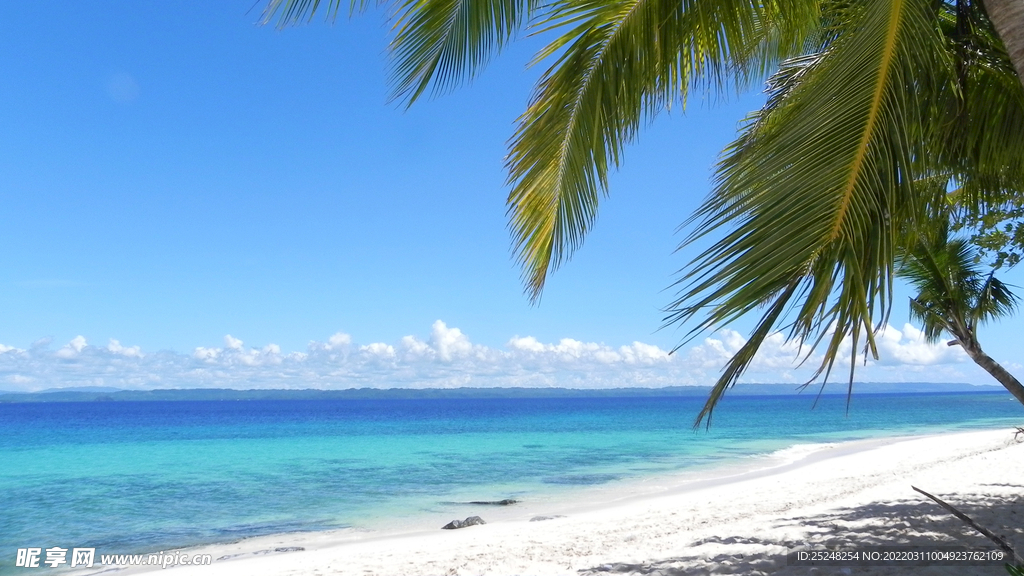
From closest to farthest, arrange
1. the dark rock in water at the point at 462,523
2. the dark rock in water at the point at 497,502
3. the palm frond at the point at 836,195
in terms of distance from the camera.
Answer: the palm frond at the point at 836,195 → the dark rock in water at the point at 462,523 → the dark rock in water at the point at 497,502

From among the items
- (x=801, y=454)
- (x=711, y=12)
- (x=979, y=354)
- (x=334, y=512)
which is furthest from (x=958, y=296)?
(x=801, y=454)

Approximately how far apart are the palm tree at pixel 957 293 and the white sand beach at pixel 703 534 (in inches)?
71.6

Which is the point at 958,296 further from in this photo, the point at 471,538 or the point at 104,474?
the point at 104,474

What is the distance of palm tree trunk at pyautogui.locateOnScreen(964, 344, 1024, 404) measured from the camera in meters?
6.76

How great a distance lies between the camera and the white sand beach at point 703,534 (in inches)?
206

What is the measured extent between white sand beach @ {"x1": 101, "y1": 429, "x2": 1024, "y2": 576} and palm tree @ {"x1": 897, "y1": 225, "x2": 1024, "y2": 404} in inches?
71.6

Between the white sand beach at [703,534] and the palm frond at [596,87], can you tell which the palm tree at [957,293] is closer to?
the white sand beach at [703,534]

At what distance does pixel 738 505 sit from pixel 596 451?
50.0ft

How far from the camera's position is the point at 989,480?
9609 millimetres

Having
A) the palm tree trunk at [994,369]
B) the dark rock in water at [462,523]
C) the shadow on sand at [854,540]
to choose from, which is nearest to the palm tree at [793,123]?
the shadow on sand at [854,540]

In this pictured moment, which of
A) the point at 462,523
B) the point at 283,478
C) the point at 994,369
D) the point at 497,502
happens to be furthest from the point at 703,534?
the point at 283,478

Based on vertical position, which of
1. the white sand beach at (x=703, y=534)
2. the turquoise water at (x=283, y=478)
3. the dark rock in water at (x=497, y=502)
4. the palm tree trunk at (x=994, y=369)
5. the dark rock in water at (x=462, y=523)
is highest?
the palm tree trunk at (x=994, y=369)

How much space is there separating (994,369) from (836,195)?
22.5ft

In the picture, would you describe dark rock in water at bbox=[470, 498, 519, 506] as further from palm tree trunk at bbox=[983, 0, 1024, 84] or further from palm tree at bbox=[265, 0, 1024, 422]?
palm tree trunk at bbox=[983, 0, 1024, 84]
